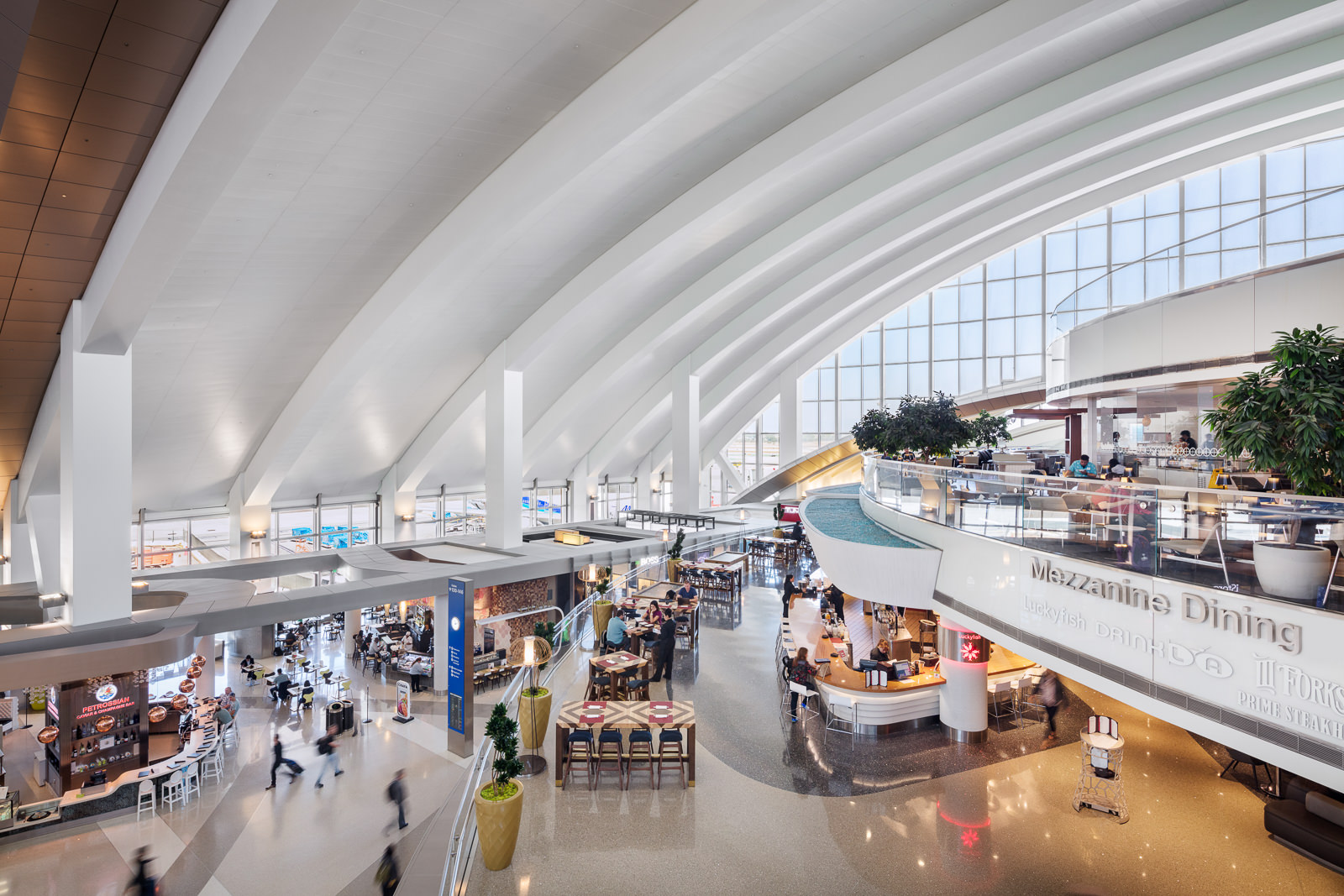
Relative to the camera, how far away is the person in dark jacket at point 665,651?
11.0 m

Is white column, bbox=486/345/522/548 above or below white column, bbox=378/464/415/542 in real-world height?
above

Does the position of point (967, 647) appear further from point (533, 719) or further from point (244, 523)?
point (244, 523)

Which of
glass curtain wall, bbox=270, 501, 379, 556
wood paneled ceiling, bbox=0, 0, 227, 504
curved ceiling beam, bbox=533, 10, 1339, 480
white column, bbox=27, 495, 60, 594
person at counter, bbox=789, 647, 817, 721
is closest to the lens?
wood paneled ceiling, bbox=0, 0, 227, 504

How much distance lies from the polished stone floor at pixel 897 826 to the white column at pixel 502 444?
8703 mm

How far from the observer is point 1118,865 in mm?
6371

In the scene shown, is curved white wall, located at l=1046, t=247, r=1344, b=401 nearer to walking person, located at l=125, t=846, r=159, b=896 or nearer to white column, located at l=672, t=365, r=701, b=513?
white column, located at l=672, t=365, r=701, b=513

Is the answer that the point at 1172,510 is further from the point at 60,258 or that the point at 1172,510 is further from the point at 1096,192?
the point at 1096,192

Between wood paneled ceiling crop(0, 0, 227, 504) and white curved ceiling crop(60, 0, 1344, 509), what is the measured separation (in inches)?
14.4

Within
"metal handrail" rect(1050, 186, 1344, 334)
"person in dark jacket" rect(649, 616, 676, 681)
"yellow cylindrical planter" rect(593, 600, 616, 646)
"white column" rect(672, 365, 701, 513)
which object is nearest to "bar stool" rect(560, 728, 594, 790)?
"person in dark jacket" rect(649, 616, 676, 681)

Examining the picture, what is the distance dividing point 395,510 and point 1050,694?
1889 cm

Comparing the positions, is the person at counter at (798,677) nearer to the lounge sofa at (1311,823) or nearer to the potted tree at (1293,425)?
the lounge sofa at (1311,823)

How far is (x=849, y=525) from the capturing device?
37.6 ft

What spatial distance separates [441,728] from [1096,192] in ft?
79.1

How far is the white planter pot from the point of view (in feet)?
14.0
